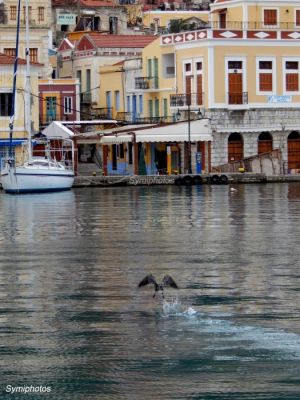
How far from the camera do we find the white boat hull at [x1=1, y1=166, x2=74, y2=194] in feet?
266

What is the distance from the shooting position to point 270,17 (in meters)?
95.7

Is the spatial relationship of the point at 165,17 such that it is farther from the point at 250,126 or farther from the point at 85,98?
the point at 250,126

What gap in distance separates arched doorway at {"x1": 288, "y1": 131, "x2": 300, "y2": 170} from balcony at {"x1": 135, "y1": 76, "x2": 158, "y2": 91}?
10.2m

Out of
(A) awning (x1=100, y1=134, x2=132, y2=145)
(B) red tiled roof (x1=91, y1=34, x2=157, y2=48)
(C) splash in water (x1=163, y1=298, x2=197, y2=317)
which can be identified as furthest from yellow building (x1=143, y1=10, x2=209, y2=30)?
(C) splash in water (x1=163, y1=298, x2=197, y2=317)

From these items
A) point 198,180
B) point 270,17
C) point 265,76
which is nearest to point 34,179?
point 198,180

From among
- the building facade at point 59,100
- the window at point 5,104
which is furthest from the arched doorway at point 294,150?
the building facade at point 59,100

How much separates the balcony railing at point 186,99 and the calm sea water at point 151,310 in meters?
38.0

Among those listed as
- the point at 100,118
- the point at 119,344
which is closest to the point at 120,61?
the point at 100,118

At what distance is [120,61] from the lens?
10869 cm

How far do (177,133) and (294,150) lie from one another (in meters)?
8.75

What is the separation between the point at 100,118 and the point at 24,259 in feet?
212

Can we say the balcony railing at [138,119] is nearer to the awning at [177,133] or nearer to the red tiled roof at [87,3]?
the awning at [177,133]

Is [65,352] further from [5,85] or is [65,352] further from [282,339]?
[5,85]

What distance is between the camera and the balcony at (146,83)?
326 ft
